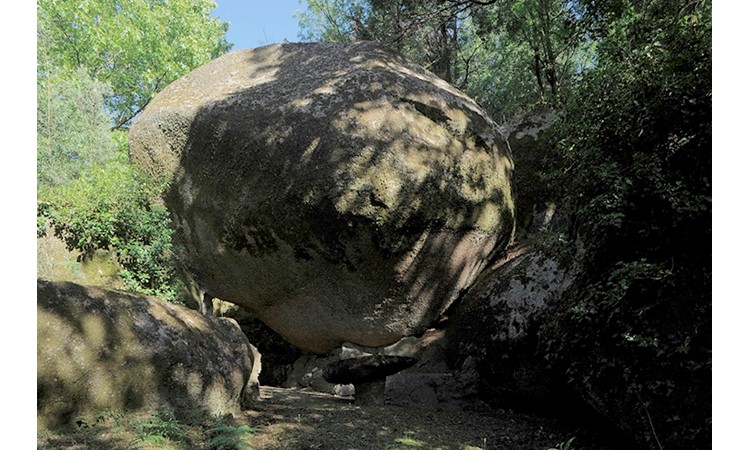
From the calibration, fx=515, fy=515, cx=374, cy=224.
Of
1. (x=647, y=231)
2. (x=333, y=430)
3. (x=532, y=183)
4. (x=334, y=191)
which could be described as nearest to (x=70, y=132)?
(x=334, y=191)

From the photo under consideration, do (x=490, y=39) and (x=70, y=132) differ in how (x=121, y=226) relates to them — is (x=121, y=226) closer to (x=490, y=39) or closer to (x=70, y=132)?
(x=70, y=132)

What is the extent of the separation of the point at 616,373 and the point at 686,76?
2.59 m

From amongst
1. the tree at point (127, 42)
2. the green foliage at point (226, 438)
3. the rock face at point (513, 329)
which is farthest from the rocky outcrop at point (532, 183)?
the tree at point (127, 42)

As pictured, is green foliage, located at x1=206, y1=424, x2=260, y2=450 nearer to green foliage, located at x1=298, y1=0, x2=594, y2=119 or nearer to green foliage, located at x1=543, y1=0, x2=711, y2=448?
green foliage, located at x1=543, y1=0, x2=711, y2=448

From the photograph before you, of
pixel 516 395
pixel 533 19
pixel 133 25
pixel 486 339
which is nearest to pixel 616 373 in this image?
pixel 516 395

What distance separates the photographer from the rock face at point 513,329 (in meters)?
6.38

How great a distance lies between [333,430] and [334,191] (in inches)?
141

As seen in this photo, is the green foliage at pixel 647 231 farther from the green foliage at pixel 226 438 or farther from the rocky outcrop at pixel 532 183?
the rocky outcrop at pixel 532 183

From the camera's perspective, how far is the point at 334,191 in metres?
7.61

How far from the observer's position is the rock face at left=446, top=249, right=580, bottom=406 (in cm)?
638

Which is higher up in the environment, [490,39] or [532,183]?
[490,39]

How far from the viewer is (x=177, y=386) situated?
15.9 feet

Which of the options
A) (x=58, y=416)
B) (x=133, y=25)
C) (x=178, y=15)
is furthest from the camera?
(x=178, y=15)

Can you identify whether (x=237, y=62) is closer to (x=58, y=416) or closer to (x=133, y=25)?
(x=58, y=416)
